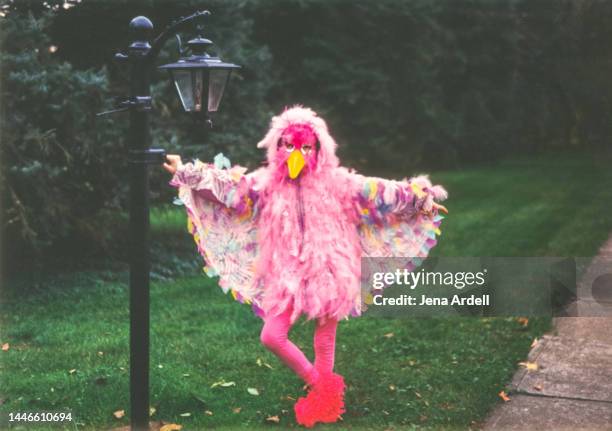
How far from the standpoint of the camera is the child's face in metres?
4.59

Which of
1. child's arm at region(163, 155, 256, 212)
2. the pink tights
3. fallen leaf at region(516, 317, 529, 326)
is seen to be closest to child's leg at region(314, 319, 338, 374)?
the pink tights

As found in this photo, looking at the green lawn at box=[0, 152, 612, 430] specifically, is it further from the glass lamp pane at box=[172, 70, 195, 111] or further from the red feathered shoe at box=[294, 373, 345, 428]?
the glass lamp pane at box=[172, 70, 195, 111]

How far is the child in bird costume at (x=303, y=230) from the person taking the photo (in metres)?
4.61

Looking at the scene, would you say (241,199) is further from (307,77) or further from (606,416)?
(307,77)

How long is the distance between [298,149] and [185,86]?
0.90 metres

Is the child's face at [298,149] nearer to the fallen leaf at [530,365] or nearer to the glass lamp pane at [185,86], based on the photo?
the glass lamp pane at [185,86]

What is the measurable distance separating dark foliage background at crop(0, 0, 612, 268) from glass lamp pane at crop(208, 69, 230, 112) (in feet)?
12.0

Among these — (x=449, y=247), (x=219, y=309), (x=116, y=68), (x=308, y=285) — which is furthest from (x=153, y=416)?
(x=449, y=247)

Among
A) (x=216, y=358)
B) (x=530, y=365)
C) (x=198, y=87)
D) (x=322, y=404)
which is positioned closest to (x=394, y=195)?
(x=322, y=404)

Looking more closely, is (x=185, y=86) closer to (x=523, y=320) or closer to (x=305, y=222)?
Answer: (x=305, y=222)

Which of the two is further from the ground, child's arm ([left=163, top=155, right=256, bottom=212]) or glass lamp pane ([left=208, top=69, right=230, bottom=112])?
glass lamp pane ([left=208, top=69, right=230, bottom=112])

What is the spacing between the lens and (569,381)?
207 inches

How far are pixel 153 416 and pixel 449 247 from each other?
241 inches

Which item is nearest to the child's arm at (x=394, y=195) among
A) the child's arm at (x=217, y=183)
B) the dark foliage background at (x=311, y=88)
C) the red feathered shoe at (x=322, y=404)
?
the child's arm at (x=217, y=183)
